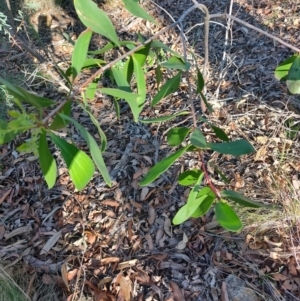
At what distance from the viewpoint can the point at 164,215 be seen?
2227 mm

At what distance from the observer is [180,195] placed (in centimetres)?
225

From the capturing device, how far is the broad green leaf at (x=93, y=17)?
909 mm

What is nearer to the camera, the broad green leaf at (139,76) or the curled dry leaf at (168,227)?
the broad green leaf at (139,76)

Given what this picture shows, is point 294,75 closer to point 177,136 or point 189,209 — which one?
point 177,136

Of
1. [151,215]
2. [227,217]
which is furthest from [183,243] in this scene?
[227,217]

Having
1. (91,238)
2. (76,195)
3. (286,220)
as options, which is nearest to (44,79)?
(76,195)

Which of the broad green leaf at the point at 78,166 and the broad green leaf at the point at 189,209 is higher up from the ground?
the broad green leaf at the point at 78,166

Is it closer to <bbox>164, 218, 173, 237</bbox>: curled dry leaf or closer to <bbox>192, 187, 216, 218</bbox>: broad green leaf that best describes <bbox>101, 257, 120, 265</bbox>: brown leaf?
<bbox>164, 218, 173, 237</bbox>: curled dry leaf

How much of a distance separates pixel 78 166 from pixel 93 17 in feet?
1.16

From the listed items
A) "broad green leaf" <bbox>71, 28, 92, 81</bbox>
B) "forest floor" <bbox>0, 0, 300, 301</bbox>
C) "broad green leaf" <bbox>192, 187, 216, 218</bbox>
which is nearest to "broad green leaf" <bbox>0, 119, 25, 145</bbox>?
"broad green leaf" <bbox>71, 28, 92, 81</bbox>

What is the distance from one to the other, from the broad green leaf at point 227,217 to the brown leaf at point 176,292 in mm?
1135

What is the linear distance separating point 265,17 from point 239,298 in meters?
2.28

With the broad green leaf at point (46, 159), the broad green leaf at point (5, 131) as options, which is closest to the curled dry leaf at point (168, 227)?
the broad green leaf at point (46, 159)

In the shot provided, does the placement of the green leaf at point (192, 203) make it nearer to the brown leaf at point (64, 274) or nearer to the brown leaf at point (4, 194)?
the brown leaf at point (64, 274)
